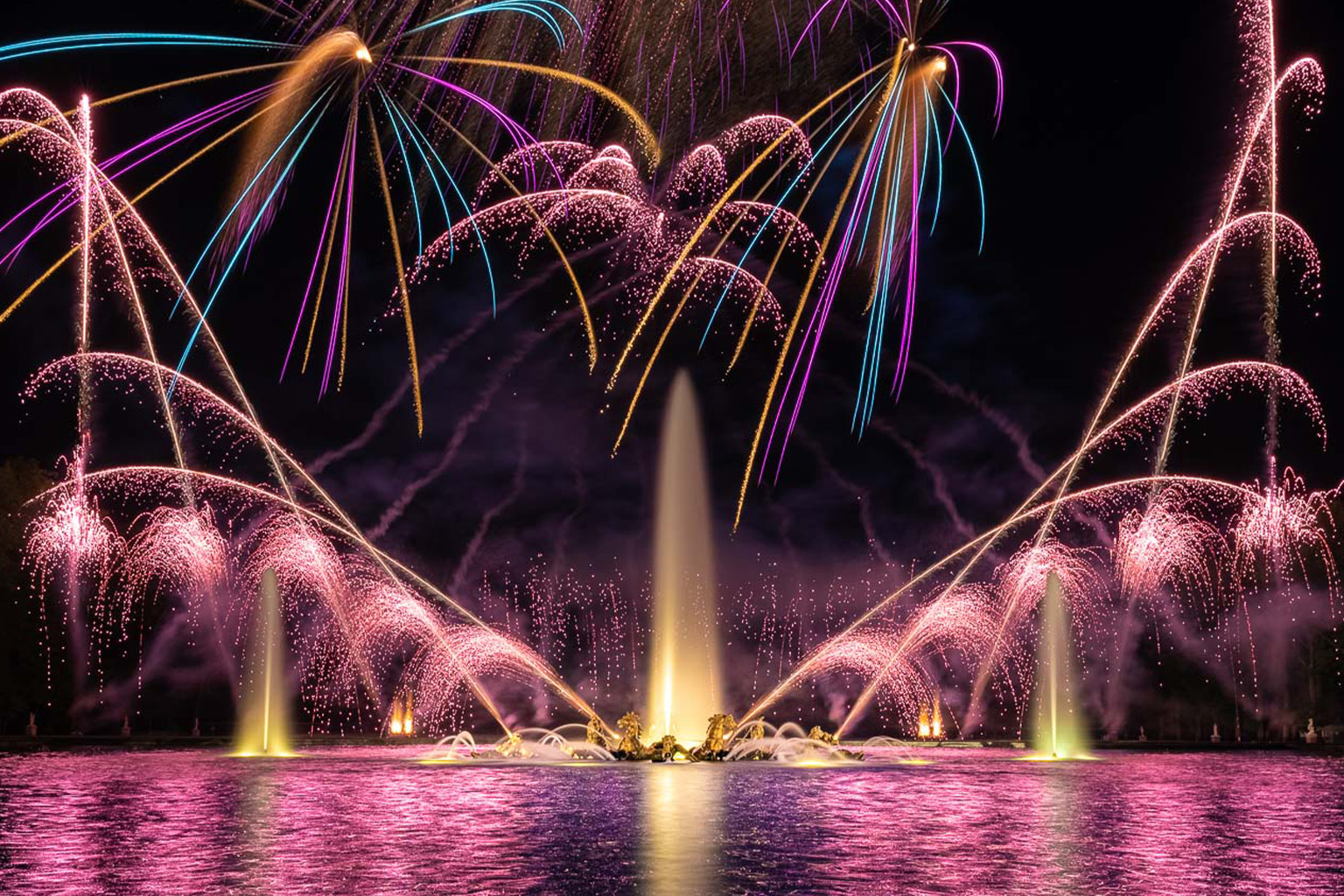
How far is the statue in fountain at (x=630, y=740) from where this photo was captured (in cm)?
4688

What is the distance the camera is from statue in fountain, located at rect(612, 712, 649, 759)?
154 feet

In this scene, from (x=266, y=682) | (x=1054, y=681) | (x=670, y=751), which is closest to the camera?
(x=670, y=751)

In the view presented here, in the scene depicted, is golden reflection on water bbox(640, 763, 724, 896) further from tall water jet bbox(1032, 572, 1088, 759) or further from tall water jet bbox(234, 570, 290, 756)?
tall water jet bbox(234, 570, 290, 756)

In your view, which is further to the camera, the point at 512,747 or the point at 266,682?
the point at 266,682

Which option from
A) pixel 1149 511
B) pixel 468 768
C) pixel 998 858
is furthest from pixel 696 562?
pixel 998 858

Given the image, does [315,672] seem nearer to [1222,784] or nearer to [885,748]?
[885,748]

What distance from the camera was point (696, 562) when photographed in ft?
166

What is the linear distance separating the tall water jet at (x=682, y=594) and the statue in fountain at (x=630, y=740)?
2769 millimetres

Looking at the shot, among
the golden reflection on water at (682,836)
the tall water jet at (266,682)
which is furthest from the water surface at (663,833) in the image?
the tall water jet at (266,682)

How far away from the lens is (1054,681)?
5362 cm

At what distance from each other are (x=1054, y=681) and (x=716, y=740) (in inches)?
651

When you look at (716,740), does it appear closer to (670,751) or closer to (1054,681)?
(670,751)

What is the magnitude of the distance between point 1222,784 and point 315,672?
184 feet

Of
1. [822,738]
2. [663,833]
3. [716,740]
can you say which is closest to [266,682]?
[716,740]
